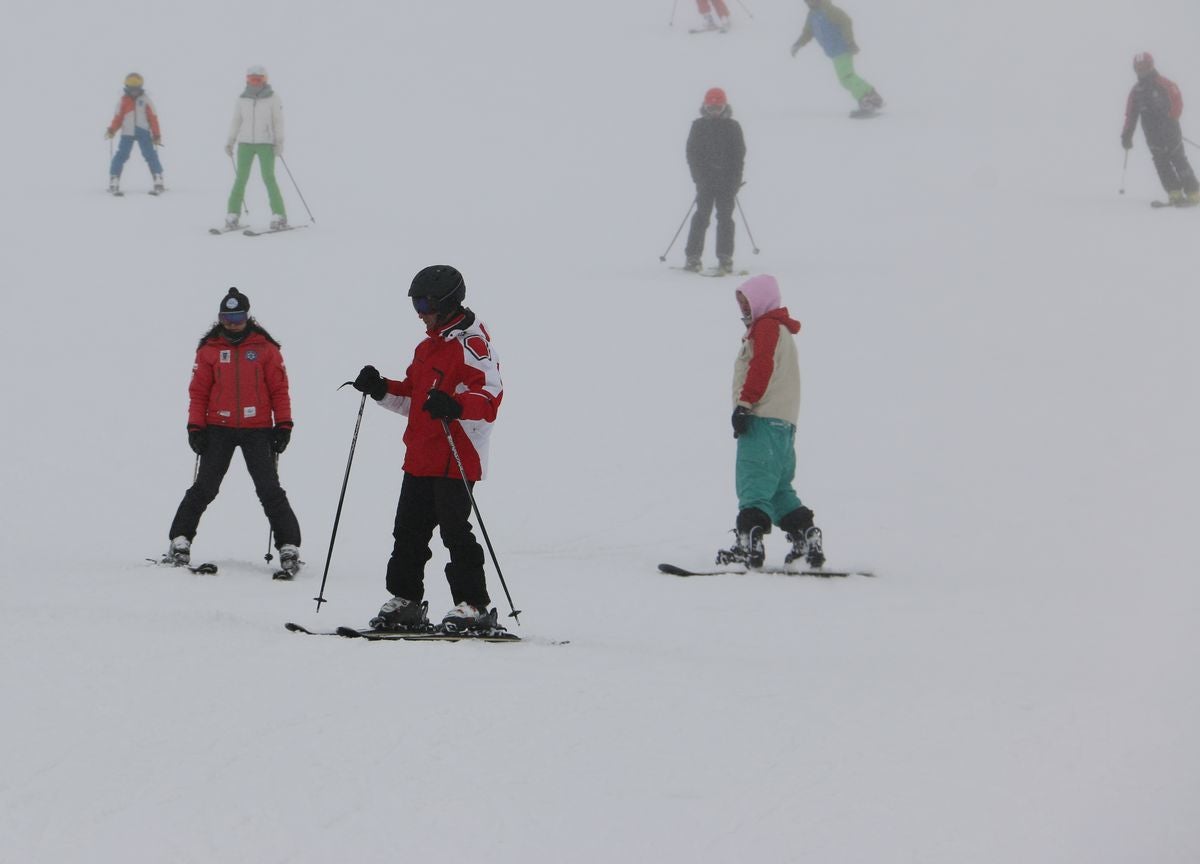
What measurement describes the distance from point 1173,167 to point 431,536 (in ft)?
42.8

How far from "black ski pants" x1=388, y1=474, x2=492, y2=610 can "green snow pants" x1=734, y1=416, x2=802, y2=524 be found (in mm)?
2196

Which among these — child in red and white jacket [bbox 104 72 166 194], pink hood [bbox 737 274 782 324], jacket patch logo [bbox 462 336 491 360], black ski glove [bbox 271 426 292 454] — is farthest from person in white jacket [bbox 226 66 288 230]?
jacket patch logo [bbox 462 336 491 360]

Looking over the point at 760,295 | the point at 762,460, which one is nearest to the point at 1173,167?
the point at 760,295

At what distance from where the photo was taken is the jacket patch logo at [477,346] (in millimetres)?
5125

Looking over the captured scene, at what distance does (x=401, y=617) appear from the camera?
5273mm

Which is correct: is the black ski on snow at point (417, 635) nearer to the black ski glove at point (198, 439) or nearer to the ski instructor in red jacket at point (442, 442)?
the ski instructor in red jacket at point (442, 442)

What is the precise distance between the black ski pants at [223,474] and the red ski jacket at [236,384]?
0.06 meters

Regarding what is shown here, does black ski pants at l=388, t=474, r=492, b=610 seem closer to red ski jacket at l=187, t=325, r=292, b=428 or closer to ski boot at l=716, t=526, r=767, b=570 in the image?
red ski jacket at l=187, t=325, r=292, b=428

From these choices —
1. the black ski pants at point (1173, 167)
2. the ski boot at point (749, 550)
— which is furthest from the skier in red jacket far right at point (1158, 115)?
the ski boot at point (749, 550)

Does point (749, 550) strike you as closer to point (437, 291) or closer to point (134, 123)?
point (437, 291)

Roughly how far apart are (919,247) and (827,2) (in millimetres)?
7187

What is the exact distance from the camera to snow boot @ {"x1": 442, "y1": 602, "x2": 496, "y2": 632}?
5185 mm

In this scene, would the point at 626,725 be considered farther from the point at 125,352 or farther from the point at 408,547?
the point at 125,352

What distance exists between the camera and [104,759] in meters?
3.61
